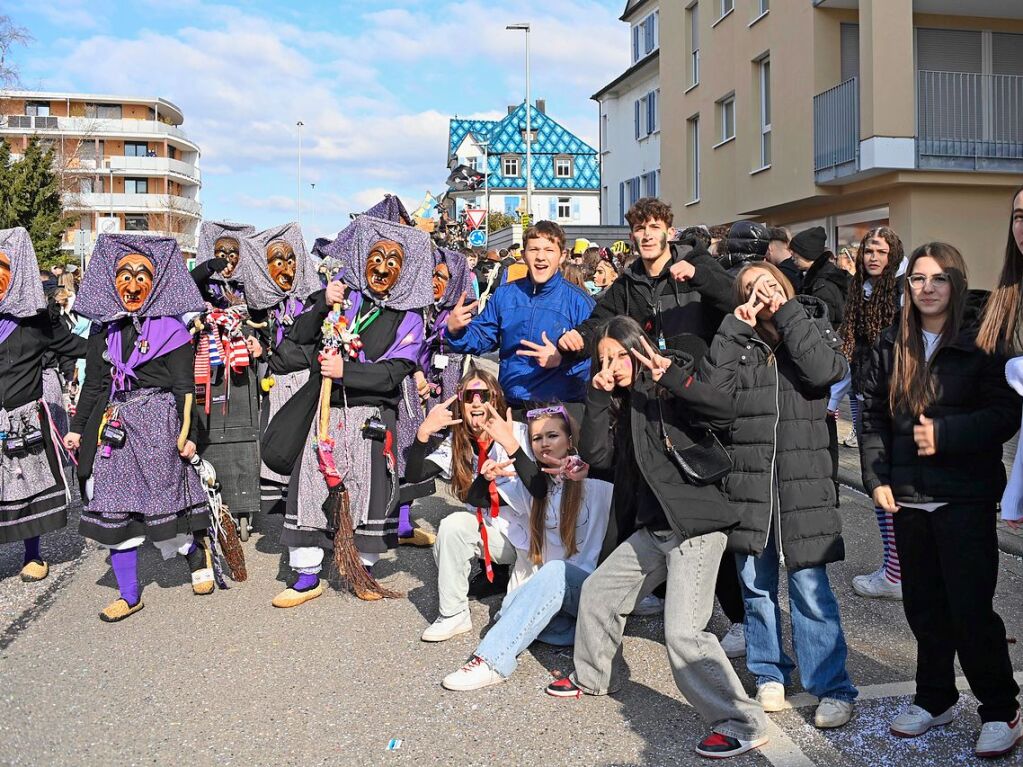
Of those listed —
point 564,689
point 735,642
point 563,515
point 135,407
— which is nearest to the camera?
point 564,689

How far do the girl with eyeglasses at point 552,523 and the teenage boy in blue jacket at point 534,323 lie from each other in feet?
1.82

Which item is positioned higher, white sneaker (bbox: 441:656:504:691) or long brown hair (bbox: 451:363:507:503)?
long brown hair (bbox: 451:363:507:503)

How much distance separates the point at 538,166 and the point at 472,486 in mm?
74349

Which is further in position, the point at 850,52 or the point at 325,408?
the point at 850,52

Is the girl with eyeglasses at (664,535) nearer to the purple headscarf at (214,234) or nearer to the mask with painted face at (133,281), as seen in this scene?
the mask with painted face at (133,281)

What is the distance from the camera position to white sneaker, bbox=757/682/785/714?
13.7 feet

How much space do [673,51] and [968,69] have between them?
9.23 m

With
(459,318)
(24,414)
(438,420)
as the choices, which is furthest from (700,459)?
(24,414)

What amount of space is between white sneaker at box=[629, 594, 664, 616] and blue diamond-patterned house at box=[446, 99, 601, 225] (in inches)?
2821

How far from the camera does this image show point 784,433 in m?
4.14

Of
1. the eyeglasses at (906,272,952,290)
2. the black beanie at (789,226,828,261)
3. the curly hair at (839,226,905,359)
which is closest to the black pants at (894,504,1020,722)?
the eyeglasses at (906,272,952,290)

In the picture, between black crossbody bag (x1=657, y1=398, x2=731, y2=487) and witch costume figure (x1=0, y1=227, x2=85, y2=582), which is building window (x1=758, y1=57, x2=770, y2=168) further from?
black crossbody bag (x1=657, y1=398, x2=731, y2=487)

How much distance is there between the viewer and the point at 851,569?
629 centimetres

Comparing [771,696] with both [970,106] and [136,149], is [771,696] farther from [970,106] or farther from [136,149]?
[136,149]
